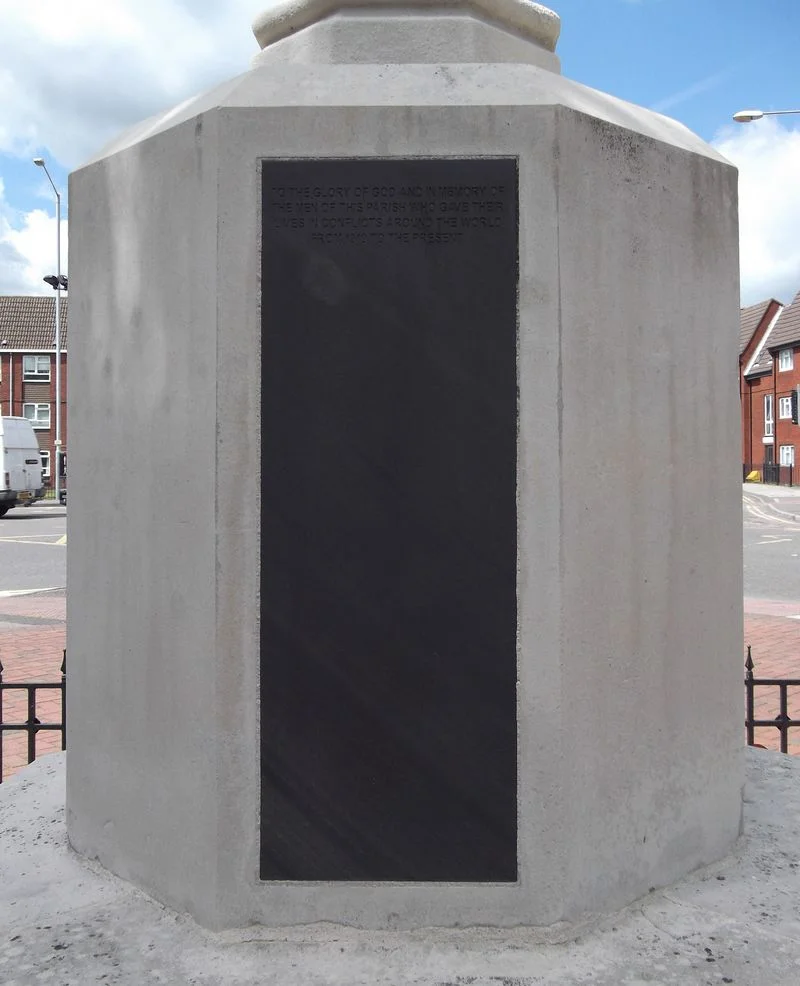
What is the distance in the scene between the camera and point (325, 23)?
319 cm

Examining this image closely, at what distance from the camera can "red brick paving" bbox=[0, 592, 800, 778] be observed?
19.8 feet

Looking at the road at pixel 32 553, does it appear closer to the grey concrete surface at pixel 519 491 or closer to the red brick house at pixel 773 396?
the grey concrete surface at pixel 519 491

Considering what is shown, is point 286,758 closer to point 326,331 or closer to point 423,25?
point 326,331

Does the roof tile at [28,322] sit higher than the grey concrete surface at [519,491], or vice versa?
the roof tile at [28,322]

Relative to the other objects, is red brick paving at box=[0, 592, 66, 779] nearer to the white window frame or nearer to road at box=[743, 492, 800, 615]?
road at box=[743, 492, 800, 615]

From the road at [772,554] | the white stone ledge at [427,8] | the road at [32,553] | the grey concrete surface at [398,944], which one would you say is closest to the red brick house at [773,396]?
the road at [772,554]

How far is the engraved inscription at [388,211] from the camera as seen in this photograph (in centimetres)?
281

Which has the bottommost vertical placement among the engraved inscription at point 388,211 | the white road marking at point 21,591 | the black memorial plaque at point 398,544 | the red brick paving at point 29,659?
the red brick paving at point 29,659

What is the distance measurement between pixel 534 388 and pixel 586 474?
344 millimetres

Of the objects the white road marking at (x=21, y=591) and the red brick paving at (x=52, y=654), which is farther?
the white road marking at (x=21, y=591)

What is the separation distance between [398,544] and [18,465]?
28.9m

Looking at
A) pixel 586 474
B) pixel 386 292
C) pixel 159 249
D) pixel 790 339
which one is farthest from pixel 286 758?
pixel 790 339

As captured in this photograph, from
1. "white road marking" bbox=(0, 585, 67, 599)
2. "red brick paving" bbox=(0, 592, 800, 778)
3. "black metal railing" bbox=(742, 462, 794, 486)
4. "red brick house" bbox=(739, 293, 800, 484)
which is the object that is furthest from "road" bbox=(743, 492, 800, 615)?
"red brick house" bbox=(739, 293, 800, 484)

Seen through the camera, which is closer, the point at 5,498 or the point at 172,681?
the point at 172,681
